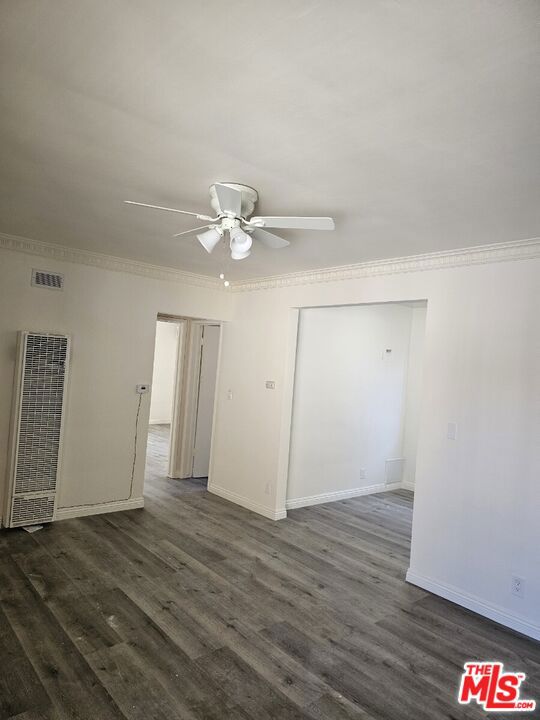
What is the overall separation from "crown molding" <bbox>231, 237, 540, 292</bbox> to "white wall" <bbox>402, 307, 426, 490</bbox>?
2.47 m

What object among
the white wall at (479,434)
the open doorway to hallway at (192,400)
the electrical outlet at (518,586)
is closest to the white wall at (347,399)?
the white wall at (479,434)

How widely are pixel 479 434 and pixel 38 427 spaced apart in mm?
3812

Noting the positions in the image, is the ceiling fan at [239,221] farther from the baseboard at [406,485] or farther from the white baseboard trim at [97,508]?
the baseboard at [406,485]

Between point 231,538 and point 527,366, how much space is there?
2996 millimetres

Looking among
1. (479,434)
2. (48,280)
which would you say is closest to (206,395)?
(48,280)

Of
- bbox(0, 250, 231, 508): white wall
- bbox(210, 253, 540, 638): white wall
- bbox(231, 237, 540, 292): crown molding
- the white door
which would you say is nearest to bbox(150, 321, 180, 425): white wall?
the white door

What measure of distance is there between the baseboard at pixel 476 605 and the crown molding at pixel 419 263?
2.50 metres

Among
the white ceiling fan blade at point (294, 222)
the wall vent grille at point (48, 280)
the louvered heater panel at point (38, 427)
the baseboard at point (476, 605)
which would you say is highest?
the white ceiling fan blade at point (294, 222)

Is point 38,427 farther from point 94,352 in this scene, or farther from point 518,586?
point 518,586

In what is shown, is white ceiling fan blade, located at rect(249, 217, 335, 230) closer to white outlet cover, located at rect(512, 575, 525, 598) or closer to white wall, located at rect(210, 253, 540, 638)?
white wall, located at rect(210, 253, 540, 638)

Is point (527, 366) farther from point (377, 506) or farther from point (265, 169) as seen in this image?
point (377, 506)

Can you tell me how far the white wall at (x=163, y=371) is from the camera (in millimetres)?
10727

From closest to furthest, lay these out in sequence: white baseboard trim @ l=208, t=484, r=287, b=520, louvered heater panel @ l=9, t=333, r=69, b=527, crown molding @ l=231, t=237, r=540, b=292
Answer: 1. crown molding @ l=231, t=237, r=540, b=292
2. louvered heater panel @ l=9, t=333, r=69, b=527
3. white baseboard trim @ l=208, t=484, r=287, b=520

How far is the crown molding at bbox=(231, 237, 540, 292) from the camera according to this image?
3.25 metres
